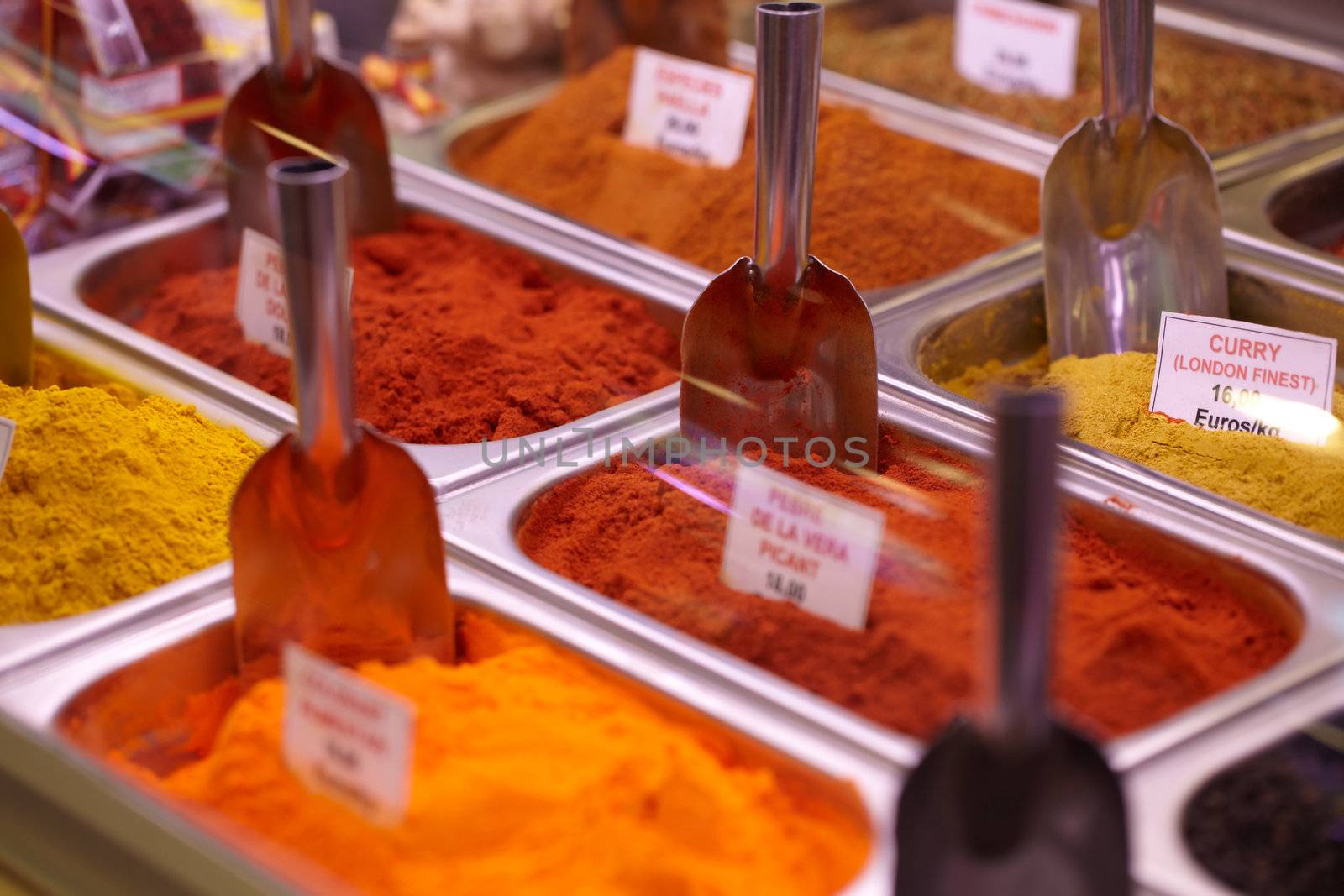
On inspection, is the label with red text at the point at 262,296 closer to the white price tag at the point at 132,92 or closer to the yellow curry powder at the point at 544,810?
the white price tag at the point at 132,92

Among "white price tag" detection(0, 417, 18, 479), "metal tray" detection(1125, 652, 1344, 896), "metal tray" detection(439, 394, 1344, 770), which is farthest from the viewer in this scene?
"white price tag" detection(0, 417, 18, 479)

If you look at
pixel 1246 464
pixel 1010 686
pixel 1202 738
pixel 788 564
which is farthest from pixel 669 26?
pixel 1010 686

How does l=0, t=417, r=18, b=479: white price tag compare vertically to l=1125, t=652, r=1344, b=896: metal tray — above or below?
above

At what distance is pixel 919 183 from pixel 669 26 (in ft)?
1.54

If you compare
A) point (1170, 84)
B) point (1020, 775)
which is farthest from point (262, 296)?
point (1170, 84)

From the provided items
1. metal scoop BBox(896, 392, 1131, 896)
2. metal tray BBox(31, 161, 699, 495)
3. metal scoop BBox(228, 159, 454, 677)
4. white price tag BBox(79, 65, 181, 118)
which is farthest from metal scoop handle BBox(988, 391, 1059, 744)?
white price tag BBox(79, 65, 181, 118)

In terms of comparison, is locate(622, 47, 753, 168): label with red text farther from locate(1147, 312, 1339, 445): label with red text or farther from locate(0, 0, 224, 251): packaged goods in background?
locate(1147, 312, 1339, 445): label with red text

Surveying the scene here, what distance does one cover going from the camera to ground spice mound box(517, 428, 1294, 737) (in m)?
0.96

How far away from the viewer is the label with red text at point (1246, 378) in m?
1.28

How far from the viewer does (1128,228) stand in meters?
1.48

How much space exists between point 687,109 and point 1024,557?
4.40 feet

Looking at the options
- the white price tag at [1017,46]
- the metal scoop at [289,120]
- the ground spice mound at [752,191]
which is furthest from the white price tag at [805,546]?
the white price tag at [1017,46]

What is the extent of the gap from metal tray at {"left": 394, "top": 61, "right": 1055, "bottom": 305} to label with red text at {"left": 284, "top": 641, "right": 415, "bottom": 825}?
1.01 meters

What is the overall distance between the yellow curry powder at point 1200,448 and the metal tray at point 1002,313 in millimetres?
133
